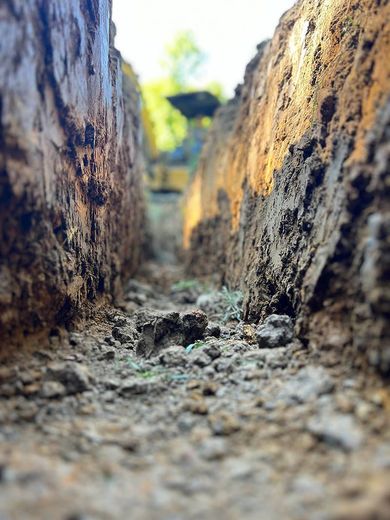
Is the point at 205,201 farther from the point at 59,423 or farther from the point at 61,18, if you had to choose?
the point at 59,423

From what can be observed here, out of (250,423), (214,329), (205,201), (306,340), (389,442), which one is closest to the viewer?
(389,442)

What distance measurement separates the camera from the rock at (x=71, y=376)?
2168 mm

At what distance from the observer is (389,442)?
1590mm

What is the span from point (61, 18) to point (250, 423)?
246 centimetres

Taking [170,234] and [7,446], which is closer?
[7,446]

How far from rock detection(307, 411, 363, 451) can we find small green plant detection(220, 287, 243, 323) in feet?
5.90

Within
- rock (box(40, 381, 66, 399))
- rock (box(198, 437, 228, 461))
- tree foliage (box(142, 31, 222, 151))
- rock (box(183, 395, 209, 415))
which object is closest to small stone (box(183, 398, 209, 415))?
rock (box(183, 395, 209, 415))

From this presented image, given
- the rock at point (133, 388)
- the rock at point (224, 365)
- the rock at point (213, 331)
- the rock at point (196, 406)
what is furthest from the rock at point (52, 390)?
the rock at point (213, 331)

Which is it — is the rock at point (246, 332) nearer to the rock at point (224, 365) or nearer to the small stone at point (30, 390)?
the rock at point (224, 365)

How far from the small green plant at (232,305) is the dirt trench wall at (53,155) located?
1.14 meters

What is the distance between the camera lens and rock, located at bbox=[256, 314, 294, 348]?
2572 millimetres

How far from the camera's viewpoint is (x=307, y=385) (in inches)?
80.1

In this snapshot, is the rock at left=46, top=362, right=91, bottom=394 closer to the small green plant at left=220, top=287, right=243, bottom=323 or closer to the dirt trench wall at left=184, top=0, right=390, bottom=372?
the dirt trench wall at left=184, top=0, right=390, bottom=372

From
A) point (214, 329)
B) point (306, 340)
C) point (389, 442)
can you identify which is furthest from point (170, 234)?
point (389, 442)
